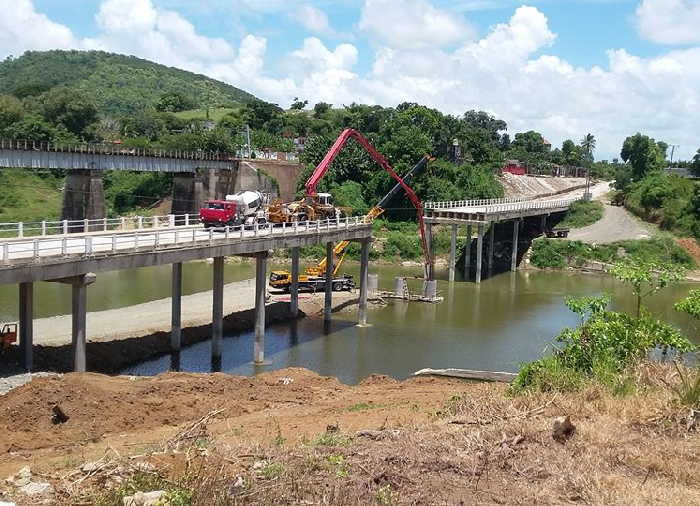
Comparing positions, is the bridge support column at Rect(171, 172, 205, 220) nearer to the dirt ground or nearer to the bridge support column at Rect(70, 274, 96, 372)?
the bridge support column at Rect(70, 274, 96, 372)

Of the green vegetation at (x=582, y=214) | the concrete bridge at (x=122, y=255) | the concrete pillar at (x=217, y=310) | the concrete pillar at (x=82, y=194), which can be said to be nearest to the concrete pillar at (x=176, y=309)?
the concrete bridge at (x=122, y=255)

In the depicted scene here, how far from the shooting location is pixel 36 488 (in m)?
13.3

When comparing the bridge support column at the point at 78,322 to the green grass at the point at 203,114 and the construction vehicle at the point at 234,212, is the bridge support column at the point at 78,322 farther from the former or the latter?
the green grass at the point at 203,114

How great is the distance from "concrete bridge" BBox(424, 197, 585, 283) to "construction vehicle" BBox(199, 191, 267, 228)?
2454 centimetres

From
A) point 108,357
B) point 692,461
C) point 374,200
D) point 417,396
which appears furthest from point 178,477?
point 374,200

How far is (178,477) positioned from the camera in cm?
1270

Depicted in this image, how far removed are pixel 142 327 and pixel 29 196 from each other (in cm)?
5952

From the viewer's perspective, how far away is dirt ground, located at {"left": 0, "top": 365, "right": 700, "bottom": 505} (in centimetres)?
1230

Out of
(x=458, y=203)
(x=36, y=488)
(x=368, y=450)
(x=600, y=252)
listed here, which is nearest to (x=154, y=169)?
(x=458, y=203)

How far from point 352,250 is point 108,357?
153 feet

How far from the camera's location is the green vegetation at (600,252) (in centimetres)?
7919

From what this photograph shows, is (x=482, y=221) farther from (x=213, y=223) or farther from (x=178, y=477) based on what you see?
(x=178, y=477)

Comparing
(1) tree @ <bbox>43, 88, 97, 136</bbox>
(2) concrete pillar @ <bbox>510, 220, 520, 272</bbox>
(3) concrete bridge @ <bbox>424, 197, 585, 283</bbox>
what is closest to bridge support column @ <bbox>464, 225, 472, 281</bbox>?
(3) concrete bridge @ <bbox>424, 197, 585, 283</bbox>

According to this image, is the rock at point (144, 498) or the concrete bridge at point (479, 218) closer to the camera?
the rock at point (144, 498)
